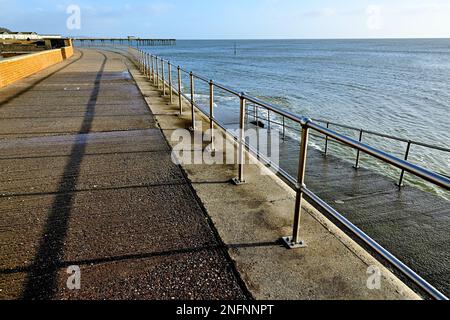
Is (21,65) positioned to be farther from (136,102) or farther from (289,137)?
(289,137)

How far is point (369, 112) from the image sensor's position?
74.3 feet

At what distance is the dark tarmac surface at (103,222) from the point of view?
97.7 inches

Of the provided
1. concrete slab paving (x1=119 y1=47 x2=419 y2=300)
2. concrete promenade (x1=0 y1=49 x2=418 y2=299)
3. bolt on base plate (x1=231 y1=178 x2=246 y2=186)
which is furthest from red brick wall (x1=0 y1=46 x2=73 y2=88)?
concrete slab paving (x1=119 y1=47 x2=419 y2=300)

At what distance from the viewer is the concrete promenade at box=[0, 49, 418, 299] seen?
2.45m

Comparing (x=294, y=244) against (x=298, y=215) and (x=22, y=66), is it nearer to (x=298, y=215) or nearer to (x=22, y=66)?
(x=298, y=215)

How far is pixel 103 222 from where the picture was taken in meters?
3.32

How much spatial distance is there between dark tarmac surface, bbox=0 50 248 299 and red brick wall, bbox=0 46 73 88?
671 centimetres

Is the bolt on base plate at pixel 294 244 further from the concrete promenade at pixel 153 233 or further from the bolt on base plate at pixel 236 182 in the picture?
the bolt on base plate at pixel 236 182

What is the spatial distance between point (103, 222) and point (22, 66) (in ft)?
45.8

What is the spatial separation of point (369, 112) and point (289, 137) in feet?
35.4

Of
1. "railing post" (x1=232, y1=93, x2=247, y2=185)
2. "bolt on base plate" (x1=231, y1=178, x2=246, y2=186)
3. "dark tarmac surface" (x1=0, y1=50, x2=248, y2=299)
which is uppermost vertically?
"railing post" (x1=232, y1=93, x2=247, y2=185)

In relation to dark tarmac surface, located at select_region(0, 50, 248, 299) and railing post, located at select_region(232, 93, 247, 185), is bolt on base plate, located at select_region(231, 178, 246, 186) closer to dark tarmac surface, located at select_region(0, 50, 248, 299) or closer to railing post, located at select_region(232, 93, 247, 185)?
railing post, located at select_region(232, 93, 247, 185)

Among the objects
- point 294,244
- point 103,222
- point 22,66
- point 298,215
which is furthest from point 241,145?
point 22,66

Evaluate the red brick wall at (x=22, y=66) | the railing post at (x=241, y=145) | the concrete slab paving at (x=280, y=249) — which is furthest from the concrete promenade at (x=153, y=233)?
the red brick wall at (x=22, y=66)
